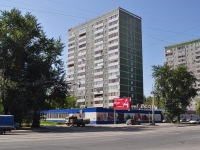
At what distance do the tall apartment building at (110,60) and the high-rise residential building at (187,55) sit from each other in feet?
106

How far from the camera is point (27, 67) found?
1665 inches

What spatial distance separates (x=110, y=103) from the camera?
325ft

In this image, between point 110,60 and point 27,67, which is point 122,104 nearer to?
point 27,67

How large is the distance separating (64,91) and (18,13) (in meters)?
15.2

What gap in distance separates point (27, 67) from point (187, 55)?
338 feet

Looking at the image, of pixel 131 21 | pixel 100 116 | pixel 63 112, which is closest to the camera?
pixel 100 116

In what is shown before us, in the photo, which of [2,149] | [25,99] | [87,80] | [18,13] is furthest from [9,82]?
[87,80]

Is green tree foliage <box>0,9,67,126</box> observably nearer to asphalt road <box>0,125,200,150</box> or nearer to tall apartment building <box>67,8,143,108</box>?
asphalt road <box>0,125,200,150</box>

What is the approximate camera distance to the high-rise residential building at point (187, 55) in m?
125

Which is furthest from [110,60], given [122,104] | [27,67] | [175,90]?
[27,67]

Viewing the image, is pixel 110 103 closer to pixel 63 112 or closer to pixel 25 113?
pixel 63 112

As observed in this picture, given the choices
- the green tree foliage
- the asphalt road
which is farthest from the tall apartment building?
the asphalt road

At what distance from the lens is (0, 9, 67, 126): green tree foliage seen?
40188 millimetres

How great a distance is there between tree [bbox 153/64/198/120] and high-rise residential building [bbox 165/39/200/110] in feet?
181
